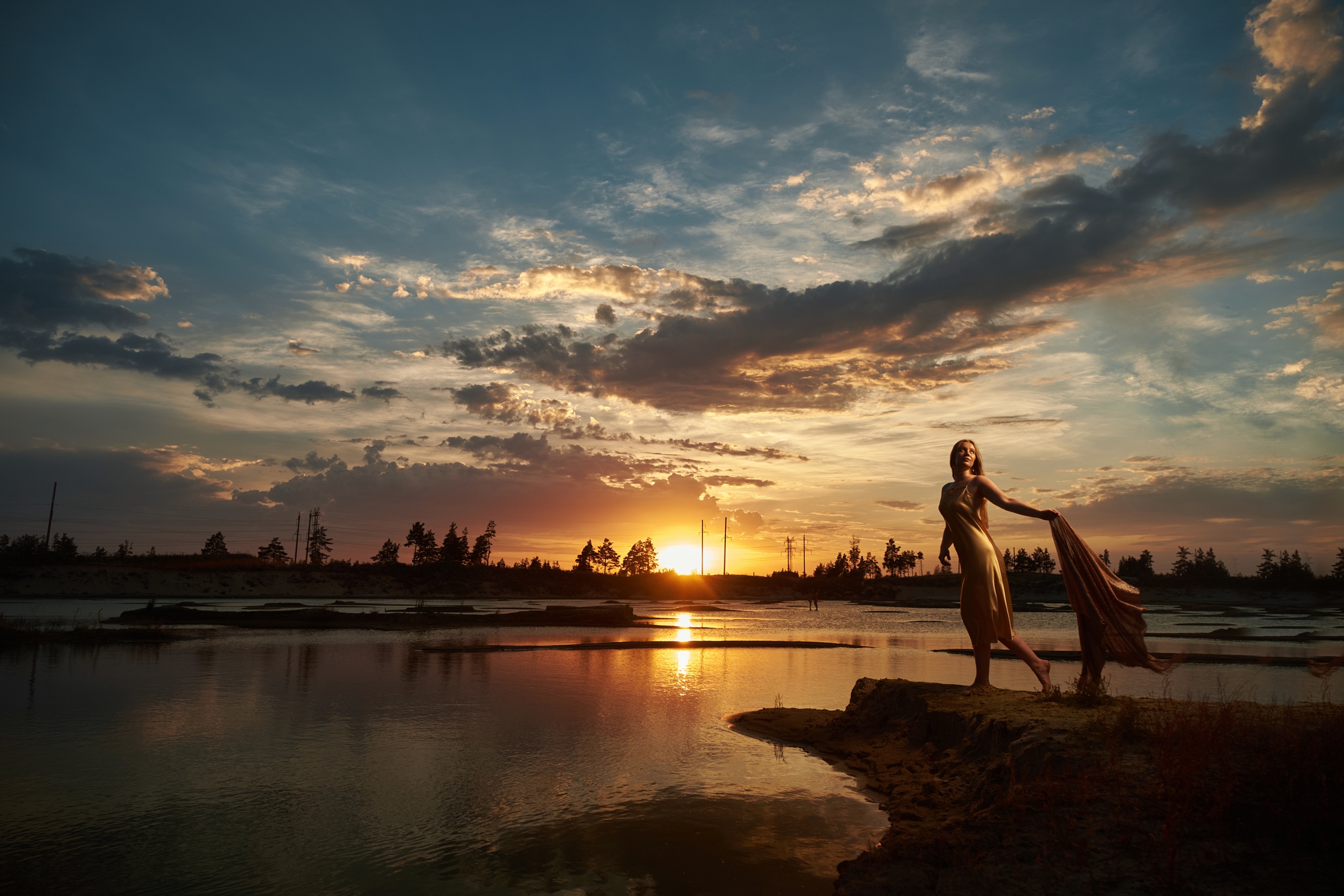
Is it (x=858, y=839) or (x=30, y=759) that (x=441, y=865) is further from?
(x=30, y=759)

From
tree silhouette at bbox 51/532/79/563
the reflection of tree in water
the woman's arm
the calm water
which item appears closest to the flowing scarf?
the woman's arm

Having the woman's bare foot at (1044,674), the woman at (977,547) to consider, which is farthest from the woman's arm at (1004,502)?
the woman's bare foot at (1044,674)

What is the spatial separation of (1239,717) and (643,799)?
6.35 meters

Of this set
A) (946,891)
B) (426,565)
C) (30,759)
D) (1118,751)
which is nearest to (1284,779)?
(1118,751)

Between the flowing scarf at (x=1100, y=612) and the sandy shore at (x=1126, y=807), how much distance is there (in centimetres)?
68

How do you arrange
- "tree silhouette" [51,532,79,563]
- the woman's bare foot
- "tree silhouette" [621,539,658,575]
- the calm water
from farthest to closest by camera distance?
"tree silhouette" [621,539,658,575], "tree silhouette" [51,532,79,563], the woman's bare foot, the calm water

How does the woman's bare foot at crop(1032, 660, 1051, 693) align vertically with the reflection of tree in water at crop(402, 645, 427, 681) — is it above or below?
above

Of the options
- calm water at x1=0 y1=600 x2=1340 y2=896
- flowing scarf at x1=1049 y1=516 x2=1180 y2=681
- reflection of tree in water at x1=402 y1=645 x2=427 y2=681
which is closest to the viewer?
calm water at x1=0 y1=600 x2=1340 y2=896

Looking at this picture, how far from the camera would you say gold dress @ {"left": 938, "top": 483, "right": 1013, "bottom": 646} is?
10.9 m

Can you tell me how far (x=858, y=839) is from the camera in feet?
24.8

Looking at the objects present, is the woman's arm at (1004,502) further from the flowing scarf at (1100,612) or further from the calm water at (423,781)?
the calm water at (423,781)

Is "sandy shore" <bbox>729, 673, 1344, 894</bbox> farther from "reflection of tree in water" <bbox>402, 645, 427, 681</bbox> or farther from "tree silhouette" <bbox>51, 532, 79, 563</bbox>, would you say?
"tree silhouette" <bbox>51, 532, 79, 563</bbox>

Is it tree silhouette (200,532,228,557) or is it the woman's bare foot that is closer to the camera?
the woman's bare foot

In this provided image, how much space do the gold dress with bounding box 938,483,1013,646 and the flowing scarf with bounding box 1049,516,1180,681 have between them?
1092mm
